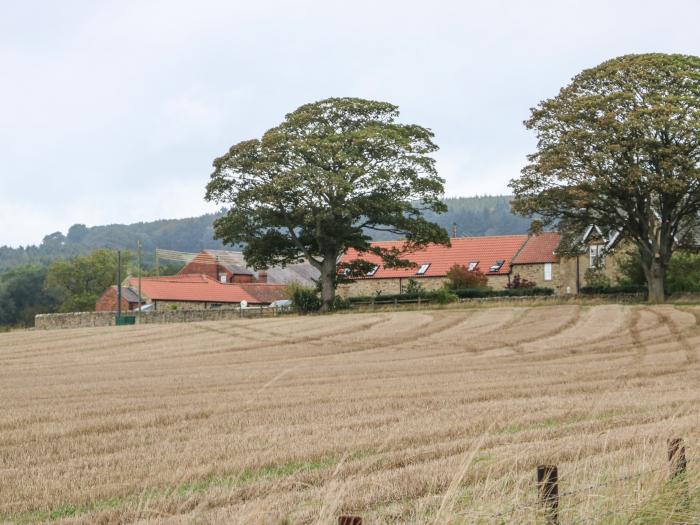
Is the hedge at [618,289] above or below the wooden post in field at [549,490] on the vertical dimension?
above

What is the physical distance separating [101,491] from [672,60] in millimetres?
48897

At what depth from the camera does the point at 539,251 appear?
73.9 meters

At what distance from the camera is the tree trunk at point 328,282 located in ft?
188

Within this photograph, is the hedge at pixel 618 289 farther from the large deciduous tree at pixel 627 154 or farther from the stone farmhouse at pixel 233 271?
the stone farmhouse at pixel 233 271

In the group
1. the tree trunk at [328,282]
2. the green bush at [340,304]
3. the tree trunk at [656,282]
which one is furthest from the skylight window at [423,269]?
the tree trunk at [656,282]

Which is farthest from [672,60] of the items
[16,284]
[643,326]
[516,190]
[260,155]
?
[16,284]

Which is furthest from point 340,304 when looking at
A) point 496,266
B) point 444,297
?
point 496,266

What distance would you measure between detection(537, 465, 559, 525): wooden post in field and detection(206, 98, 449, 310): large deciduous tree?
46532 mm

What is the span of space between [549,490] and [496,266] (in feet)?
229

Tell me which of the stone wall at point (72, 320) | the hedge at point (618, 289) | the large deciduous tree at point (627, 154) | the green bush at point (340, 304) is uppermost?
the large deciduous tree at point (627, 154)

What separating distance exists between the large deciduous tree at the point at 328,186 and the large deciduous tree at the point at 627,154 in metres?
6.43

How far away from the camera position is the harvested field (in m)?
7.63

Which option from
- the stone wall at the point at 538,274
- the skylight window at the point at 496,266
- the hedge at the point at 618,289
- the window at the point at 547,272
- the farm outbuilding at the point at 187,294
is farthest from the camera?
the farm outbuilding at the point at 187,294

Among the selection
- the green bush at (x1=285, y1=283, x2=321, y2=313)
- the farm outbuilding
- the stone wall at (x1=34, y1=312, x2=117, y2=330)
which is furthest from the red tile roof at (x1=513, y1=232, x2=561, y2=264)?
the stone wall at (x1=34, y1=312, x2=117, y2=330)
